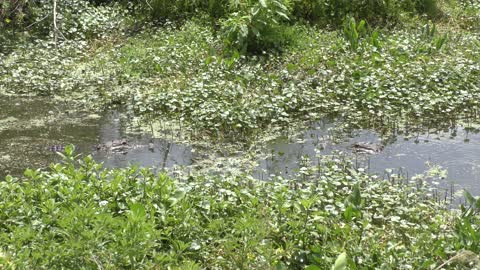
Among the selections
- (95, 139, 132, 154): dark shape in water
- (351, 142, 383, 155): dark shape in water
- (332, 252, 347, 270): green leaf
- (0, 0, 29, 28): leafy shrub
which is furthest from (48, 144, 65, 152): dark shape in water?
(0, 0, 29, 28): leafy shrub

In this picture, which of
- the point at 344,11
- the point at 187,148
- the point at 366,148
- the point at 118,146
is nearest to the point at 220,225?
the point at 187,148

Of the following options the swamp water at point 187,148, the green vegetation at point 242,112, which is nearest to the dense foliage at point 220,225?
the green vegetation at point 242,112

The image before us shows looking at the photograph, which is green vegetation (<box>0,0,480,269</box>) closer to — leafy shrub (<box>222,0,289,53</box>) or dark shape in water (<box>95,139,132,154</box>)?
leafy shrub (<box>222,0,289,53</box>)

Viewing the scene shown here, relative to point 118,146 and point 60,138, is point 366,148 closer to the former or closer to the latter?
point 118,146

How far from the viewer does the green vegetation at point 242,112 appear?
448 cm

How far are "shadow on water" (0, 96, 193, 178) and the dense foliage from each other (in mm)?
1303

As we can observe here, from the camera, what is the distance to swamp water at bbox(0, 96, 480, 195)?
6.74 meters

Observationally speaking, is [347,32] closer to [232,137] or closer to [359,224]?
[232,137]

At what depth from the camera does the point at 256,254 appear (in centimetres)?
465

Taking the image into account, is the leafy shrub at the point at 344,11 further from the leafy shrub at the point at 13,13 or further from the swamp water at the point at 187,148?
the leafy shrub at the point at 13,13

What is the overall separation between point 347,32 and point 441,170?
4.14 metres

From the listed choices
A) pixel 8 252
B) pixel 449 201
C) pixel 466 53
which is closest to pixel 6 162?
pixel 8 252

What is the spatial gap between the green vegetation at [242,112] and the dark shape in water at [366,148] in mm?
386

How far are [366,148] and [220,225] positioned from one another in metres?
2.81
